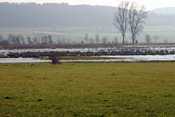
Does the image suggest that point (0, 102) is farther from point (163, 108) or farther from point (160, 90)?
point (160, 90)

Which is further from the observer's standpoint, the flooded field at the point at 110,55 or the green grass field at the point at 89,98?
the flooded field at the point at 110,55

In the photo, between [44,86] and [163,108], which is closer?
[163,108]

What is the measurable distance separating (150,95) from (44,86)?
296 inches

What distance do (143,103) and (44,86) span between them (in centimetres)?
831

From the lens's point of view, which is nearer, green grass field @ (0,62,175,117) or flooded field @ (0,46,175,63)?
green grass field @ (0,62,175,117)

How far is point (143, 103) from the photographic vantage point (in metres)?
16.1

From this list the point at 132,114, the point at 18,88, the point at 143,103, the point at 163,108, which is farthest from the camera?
the point at 18,88

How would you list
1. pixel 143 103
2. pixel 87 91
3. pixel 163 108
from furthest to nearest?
pixel 87 91, pixel 143 103, pixel 163 108

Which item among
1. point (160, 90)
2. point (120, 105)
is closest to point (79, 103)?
point (120, 105)

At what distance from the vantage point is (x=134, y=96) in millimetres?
18000

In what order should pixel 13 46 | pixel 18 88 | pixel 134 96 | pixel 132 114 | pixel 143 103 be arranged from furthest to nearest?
pixel 13 46, pixel 18 88, pixel 134 96, pixel 143 103, pixel 132 114

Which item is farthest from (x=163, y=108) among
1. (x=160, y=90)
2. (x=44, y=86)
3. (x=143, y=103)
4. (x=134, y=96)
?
(x=44, y=86)

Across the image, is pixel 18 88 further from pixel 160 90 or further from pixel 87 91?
pixel 160 90

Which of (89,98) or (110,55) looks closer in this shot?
(89,98)
